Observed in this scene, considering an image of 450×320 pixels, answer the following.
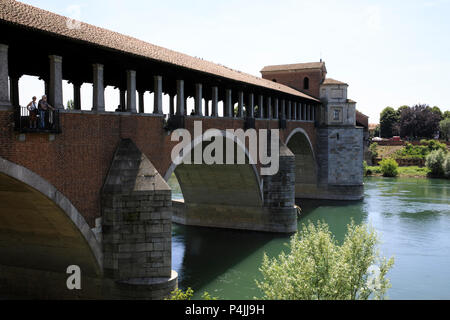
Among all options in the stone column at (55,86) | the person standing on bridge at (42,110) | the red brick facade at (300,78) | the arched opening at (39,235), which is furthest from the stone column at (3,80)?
the red brick facade at (300,78)

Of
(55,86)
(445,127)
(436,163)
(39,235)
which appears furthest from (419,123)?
(55,86)

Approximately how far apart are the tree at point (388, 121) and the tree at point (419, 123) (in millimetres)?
8627

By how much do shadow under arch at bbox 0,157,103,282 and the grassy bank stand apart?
5647 cm

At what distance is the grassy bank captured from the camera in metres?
61.9

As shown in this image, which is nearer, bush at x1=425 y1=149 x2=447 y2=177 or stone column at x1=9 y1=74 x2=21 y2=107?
stone column at x1=9 y1=74 x2=21 y2=107

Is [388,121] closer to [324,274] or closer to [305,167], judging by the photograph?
[305,167]

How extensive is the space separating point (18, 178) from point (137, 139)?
16.3ft

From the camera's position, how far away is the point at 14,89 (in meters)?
14.9

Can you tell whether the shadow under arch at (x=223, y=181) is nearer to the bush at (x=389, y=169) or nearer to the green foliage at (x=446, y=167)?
the bush at (x=389, y=169)

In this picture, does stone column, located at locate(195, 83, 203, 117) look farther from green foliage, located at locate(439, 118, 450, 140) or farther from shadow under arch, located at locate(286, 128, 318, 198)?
green foliage, located at locate(439, 118, 450, 140)

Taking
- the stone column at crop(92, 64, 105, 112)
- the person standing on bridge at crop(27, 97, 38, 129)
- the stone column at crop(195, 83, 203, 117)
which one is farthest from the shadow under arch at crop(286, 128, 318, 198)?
the person standing on bridge at crop(27, 97, 38, 129)

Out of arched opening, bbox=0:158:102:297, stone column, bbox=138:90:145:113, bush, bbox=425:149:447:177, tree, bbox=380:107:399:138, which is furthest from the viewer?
tree, bbox=380:107:399:138

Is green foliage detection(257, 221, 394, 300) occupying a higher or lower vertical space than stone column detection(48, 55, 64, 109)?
lower
